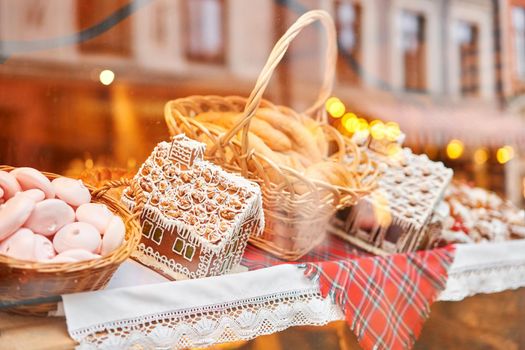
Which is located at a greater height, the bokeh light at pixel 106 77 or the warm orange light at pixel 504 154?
the warm orange light at pixel 504 154

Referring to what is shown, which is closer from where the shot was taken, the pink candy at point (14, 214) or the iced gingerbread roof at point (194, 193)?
the pink candy at point (14, 214)

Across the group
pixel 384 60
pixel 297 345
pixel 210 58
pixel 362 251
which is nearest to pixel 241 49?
pixel 210 58

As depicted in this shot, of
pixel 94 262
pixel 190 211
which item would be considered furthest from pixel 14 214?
pixel 190 211

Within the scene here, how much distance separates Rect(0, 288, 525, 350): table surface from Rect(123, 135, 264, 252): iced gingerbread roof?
0.31 m

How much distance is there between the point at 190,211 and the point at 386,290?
614mm

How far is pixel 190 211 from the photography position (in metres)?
1.38

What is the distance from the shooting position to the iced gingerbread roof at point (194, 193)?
4.43ft

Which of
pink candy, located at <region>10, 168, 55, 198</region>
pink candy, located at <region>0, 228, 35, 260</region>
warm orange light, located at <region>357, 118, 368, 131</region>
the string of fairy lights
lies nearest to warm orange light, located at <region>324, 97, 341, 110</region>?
the string of fairy lights

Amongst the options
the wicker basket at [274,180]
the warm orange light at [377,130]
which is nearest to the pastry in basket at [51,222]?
the wicker basket at [274,180]

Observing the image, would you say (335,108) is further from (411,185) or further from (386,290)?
(386,290)

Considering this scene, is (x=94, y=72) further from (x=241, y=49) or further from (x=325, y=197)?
(x=325, y=197)

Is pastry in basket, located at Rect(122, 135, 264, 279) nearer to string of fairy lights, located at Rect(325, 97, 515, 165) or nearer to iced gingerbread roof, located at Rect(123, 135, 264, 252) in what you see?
iced gingerbread roof, located at Rect(123, 135, 264, 252)

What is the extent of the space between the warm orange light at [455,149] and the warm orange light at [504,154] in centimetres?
23

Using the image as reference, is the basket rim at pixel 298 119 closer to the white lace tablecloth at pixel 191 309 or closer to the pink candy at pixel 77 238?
the white lace tablecloth at pixel 191 309
